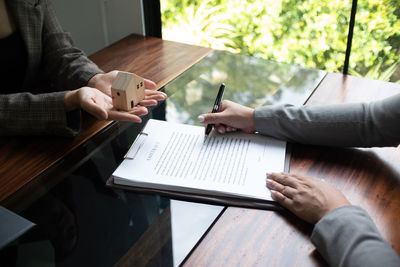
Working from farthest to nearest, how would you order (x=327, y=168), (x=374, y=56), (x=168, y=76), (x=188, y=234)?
(x=374, y=56), (x=168, y=76), (x=327, y=168), (x=188, y=234)

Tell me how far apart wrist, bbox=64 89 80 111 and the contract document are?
0.60ft

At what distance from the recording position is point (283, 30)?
265 centimetres

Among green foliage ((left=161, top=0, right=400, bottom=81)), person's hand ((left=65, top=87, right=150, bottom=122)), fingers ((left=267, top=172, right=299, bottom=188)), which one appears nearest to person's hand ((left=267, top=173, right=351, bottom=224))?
fingers ((left=267, top=172, right=299, bottom=188))

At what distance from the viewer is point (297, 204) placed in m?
0.76

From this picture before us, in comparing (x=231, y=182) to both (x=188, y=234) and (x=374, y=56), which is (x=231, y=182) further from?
(x=374, y=56)

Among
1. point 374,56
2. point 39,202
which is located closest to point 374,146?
point 39,202

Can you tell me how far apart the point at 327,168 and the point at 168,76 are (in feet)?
2.16

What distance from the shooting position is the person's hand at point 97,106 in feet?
3.18

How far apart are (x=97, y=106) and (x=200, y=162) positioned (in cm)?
29

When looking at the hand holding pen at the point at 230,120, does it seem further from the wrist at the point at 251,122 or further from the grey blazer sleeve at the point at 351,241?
the grey blazer sleeve at the point at 351,241

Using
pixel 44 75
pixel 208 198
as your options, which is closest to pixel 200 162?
pixel 208 198

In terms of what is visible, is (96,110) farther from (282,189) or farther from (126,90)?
(282,189)

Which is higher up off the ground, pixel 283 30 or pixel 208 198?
pixel 208 198

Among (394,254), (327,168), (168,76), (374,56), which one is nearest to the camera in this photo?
(394,254)
